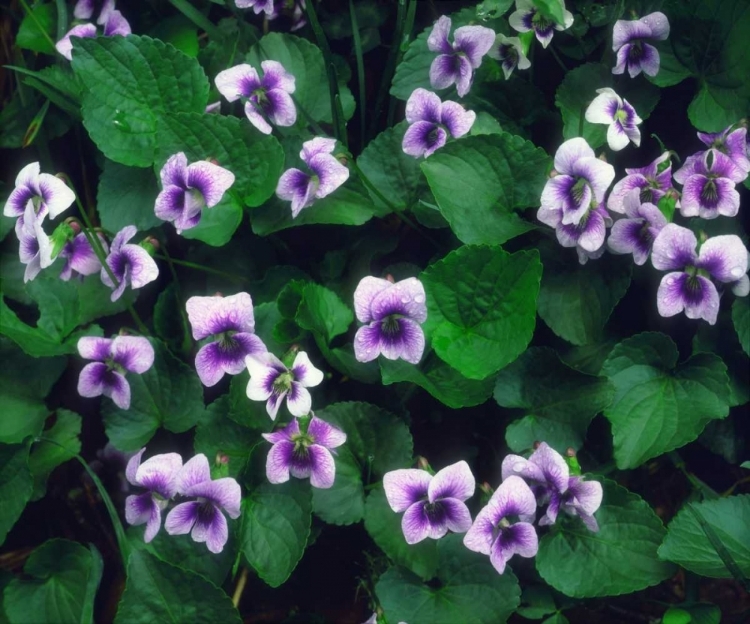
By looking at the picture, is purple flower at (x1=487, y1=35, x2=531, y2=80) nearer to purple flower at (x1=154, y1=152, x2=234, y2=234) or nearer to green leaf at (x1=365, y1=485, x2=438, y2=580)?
purple flower at (x1=154, y1=152, x2=234, y2=234)

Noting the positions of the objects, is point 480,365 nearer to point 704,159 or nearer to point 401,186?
point 401,186

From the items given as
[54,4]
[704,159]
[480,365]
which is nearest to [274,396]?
[480,365]

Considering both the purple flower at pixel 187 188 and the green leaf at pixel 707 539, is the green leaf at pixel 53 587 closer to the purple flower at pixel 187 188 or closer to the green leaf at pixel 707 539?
the purple flower at pixel 187 188

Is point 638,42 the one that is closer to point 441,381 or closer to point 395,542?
point 441,381

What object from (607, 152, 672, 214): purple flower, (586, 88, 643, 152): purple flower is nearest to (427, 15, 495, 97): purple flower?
(586, 88, 643, 152): purple flower

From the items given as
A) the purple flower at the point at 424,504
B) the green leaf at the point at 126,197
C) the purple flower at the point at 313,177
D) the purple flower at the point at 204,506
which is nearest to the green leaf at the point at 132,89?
the green leaf at the point at 126,197

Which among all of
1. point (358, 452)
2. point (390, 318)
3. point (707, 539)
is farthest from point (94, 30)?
point (707, 539)
